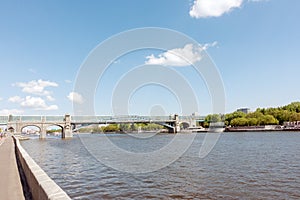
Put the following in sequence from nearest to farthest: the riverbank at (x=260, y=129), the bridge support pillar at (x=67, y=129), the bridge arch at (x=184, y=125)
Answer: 1. the bridge support pillar at (x=67, y=129)
2. the riverbank at (x=260, y=129)
3. the bridge arch at (x=184, y=125)

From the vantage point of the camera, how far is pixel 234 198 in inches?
379

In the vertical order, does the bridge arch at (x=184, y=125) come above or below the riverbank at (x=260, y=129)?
above

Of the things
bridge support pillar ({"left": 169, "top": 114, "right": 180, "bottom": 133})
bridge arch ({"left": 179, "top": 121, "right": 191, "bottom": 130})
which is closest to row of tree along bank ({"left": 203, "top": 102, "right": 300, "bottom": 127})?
bridge arch ({"left": 179, "top": 121, "right": 191, "bottom": 130})

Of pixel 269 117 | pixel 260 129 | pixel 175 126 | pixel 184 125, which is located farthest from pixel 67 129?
pixel 269 117

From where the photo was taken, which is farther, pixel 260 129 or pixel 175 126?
→ pixel 175 126

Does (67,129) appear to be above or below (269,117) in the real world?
below

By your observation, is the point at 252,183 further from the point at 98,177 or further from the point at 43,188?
the point at 43,188

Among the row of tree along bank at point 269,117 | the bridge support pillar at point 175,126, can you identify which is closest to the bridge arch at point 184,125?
the bridge support pillar at point 175,126

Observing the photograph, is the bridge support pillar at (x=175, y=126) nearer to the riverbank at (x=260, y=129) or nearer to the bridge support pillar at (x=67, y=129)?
the riverbank at (x=260, y=129)

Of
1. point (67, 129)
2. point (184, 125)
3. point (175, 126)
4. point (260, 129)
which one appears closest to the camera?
point (67, 129)

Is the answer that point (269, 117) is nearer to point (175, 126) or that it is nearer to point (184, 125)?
point (175, 126)

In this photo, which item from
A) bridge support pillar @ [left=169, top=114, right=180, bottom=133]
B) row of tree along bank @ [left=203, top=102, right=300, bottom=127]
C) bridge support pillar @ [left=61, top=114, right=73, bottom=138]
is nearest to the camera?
bridge support pillar @ [left=61, top=114, right=73, bottom=138]

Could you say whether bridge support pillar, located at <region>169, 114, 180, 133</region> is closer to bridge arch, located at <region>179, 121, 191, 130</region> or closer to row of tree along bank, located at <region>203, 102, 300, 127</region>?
bridge arch, located at <region>179, 121, 191, 130</region>

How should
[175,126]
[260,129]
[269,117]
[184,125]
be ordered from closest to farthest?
[260,129]
[269,117]
[175,126]
[184,125]
